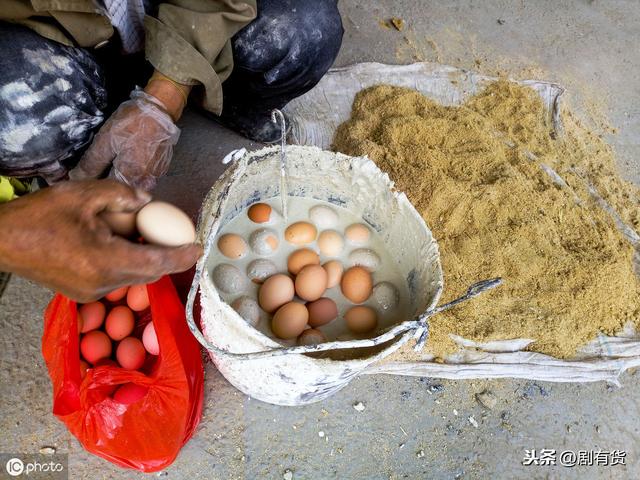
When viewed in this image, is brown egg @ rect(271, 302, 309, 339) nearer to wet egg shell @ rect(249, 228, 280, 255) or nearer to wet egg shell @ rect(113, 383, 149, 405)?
wet egg shell @ rect(249, 228, 280, 255)

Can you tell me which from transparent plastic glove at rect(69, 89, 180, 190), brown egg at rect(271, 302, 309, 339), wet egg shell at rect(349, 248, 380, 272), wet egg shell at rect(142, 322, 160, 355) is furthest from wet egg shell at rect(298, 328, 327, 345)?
transparent plastic glove at rect(69, 89, 180, 190)

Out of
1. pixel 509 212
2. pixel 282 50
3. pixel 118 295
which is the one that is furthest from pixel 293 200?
pixel 509 212

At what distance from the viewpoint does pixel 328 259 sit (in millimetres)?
1512

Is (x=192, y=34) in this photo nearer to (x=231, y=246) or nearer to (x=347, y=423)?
(x=231, y=246)

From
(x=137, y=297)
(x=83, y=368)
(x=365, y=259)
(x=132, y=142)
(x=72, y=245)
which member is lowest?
(x=83, y=368)

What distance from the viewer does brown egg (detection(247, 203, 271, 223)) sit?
4.86 feet

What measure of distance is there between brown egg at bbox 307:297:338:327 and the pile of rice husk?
1.29ft

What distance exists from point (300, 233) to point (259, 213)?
0.13 m

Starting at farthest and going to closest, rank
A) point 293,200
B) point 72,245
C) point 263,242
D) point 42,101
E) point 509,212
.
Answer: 1. point 509,212
2. point 293,200
3. point 263,242
4. point 42,101
5. point 72,245

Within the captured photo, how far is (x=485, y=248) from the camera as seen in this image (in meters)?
1.73

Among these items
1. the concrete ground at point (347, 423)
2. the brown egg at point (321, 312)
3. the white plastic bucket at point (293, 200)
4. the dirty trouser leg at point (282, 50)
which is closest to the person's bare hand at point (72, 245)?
the white plastic bucket at point (293, 200)

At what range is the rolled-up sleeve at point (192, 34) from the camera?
1.35m

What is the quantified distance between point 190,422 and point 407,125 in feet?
4.05

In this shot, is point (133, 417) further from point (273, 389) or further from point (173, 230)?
point (173, 230)
